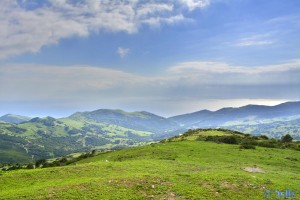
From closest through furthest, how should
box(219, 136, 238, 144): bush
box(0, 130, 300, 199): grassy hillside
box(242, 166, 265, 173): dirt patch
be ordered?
box(0, 130, 300, 199): grassy hillside
box(242, 166, 265, 173): dirt patch
box(219, 136, 238, 144): bush

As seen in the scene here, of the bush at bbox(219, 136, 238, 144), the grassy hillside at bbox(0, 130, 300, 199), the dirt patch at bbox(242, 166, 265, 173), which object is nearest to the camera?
the grassy hillside at bbox(0, 130, 300, 199)

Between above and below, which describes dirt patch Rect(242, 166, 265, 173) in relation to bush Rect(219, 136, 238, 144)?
below

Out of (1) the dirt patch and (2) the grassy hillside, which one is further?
(1) the dirt patch

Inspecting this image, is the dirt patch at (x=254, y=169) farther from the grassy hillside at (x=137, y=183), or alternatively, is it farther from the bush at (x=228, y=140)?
the bush at (x=228, y=140)

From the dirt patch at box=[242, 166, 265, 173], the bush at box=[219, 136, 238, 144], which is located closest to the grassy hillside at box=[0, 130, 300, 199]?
the dirt patch at box=[242, 166, 265, 173]

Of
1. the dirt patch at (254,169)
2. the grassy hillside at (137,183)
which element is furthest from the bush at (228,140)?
the grassy hillside at (137,183)

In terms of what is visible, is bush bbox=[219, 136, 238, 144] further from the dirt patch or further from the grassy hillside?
the grassy hillside

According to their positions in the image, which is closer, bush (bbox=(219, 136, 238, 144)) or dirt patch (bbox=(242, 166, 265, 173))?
dirt patch (bbox=(242, 166, 265, 173))

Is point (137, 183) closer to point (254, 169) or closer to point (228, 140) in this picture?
point (254, 169)

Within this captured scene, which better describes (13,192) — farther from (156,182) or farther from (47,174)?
(156,182)

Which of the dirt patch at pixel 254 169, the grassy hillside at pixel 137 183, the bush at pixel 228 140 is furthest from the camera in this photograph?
the bush at pixel 228 140

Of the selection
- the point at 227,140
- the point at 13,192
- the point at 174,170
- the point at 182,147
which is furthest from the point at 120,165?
the point at 227,140

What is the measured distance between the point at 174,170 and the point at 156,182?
8.73m

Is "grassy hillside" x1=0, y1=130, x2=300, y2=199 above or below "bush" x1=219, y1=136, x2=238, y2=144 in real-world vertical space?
below
